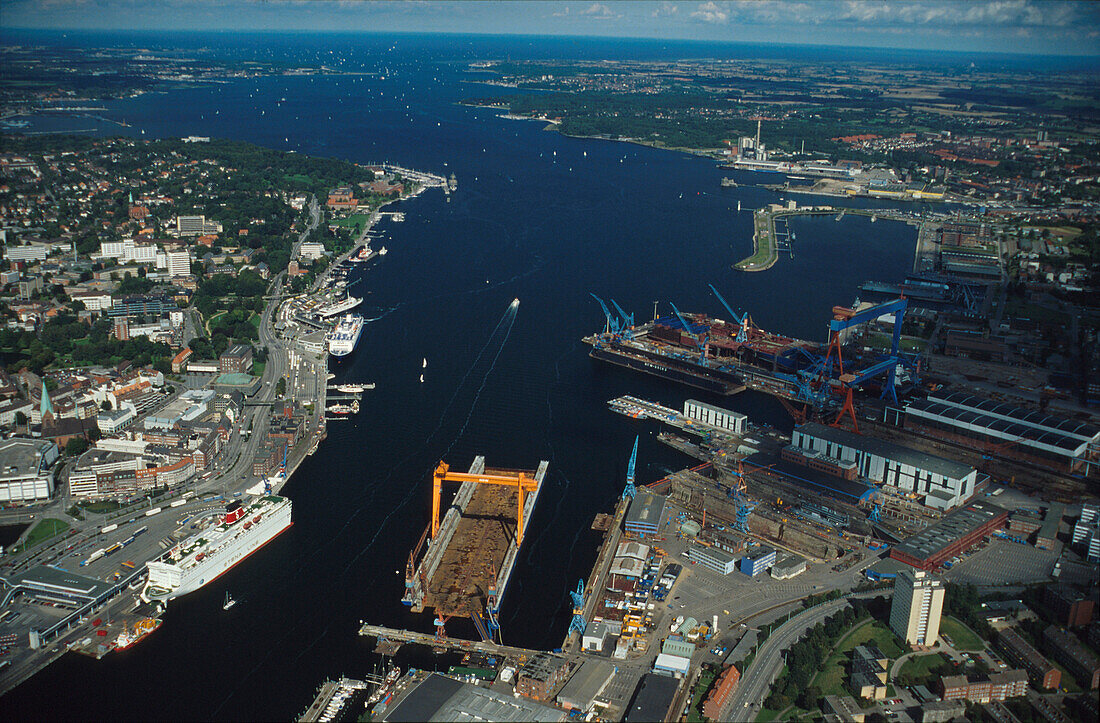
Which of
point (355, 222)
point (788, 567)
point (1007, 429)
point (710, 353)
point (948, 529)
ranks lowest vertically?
point (788, 567)

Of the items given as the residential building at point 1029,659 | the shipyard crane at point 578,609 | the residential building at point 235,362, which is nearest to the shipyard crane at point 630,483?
the shipyard crane at point 578,609

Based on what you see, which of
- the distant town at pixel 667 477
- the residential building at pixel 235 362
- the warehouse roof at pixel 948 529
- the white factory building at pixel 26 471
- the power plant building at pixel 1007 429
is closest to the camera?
the distant town at pixel 667 477

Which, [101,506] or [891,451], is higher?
[891,451]

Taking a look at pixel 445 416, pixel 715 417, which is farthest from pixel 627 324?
pixel 445 416

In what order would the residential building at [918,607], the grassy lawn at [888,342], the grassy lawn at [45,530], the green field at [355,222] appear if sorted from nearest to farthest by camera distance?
1. the residential building at [918,607]
2. the grassy lawn at [45,530]
3. the grassy lawn at [888,342]
4. the green field at [355,222]

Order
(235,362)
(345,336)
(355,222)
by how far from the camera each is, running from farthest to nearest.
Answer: (355,222) → (345,336) → (235,362)

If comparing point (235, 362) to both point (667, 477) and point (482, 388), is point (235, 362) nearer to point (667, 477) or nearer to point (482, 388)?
point (482, 388)

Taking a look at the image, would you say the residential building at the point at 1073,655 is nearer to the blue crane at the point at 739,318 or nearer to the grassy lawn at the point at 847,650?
the grassy lawn at the point at 847,650

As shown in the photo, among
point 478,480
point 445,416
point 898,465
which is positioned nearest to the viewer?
point 478,480
